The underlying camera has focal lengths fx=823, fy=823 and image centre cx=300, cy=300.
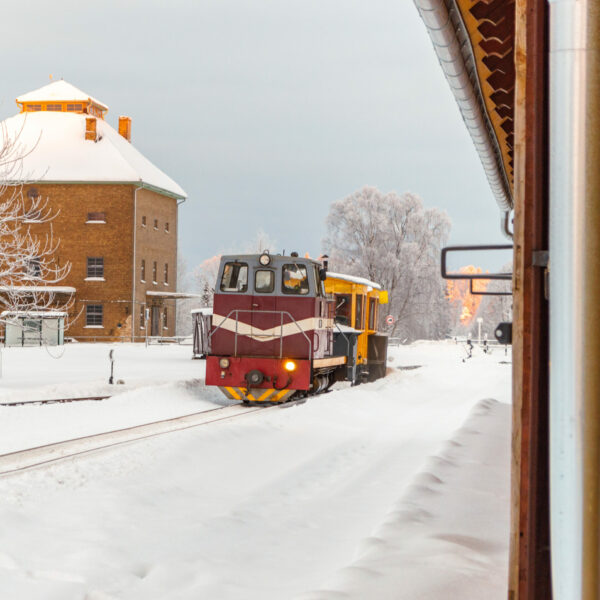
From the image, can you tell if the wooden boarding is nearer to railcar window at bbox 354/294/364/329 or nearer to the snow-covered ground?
railcar window at bbox 354/294/364/329

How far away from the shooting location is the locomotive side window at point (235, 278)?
1630 cm

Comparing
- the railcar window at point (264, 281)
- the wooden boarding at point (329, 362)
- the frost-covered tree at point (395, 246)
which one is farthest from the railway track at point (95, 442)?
the frost-covered tree at point (395, 246)

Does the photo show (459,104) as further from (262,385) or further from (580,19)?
(262,385)

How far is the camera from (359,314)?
20625 mm

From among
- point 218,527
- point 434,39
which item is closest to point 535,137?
point 434,39

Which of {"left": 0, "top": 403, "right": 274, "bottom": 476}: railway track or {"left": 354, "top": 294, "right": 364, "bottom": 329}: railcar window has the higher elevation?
{"left": 354, "top": 294, "right": 364, "bottom": 329}: railcar window

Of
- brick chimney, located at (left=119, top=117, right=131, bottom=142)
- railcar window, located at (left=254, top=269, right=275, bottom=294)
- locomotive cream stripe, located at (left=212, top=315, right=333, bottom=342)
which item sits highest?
brick chimney, located at (left=119, top=117, right=131, bottom=142)

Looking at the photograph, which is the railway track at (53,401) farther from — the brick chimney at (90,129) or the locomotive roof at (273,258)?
the brick chimney at (90,129)

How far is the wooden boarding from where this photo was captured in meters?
16.2

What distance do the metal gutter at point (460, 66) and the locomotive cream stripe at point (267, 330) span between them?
6554mm

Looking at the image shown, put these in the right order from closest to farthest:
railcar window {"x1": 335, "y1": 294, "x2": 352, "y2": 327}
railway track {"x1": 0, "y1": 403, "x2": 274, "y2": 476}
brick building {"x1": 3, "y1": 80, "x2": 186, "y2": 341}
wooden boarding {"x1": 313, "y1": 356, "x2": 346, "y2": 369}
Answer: railway track {"x1": 0, "y1": 403, "x2": 274, "y2": 476}, wooden boarding {"x1": 313, "y1": 356, "x2": 346, "y2": 369}, railcar window {"x1": 335, "y1": 294, "x2": 352, "y2": 327}, brick building {"x1": 3, "y1": 80, "x2": 186, "y2": 341}

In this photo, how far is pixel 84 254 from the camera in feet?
163

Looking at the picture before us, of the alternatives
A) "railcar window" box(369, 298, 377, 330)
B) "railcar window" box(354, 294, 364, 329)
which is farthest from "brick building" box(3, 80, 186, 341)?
"railcar window" box(354, 294, 364, 329)

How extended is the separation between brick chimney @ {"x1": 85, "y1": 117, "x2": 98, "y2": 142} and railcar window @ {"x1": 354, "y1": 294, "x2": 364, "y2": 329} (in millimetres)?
35436
